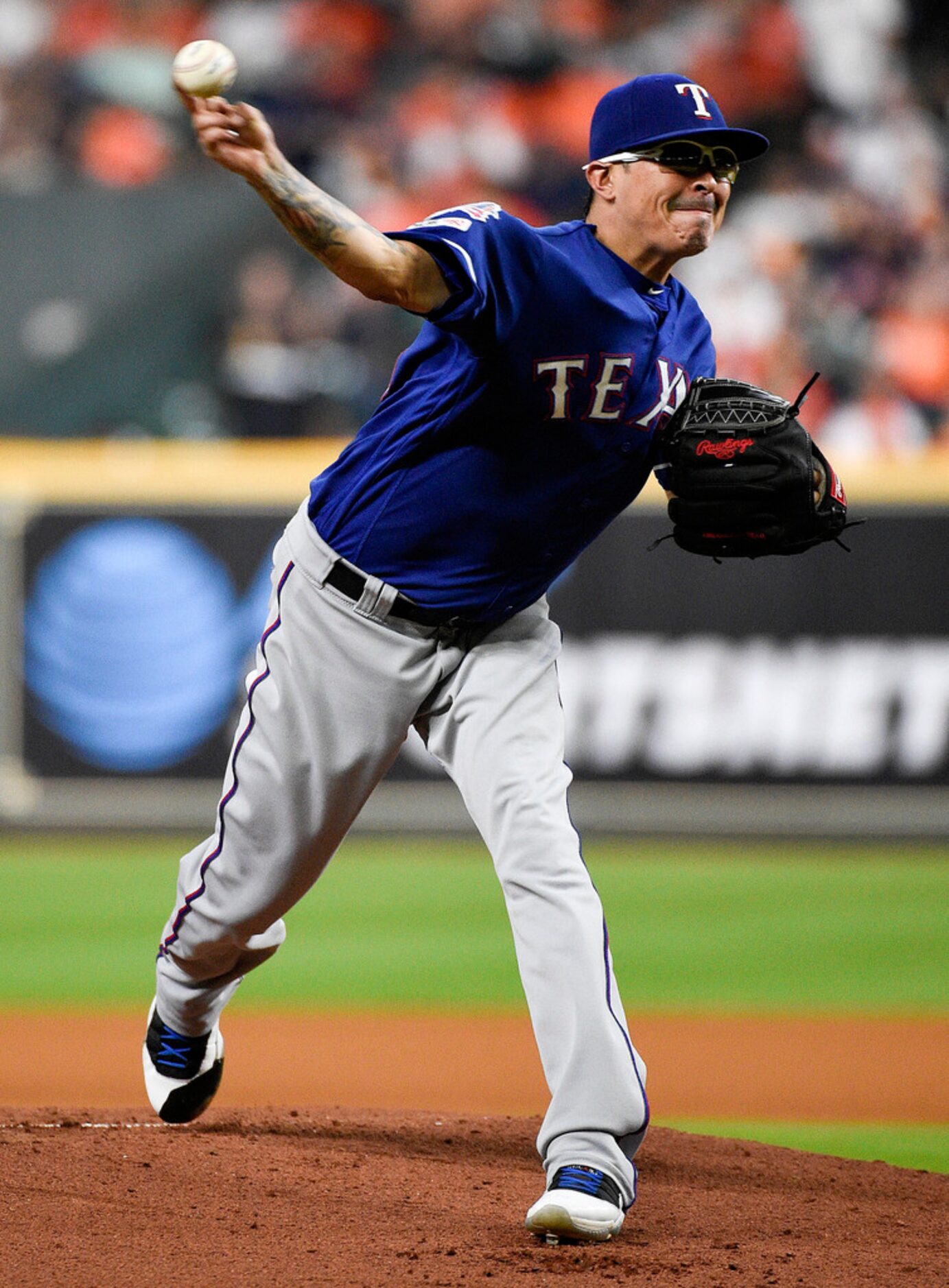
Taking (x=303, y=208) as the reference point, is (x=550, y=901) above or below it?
below

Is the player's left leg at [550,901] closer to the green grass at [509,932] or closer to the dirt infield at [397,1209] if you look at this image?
Answer: the dirt infield at [397,1209]

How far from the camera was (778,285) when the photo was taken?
10188 millimetres

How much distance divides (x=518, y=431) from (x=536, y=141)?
8418 mm

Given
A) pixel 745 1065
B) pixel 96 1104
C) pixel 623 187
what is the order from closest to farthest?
1. pixel 623 187
2. pixel 96 1104
3. pixel 745 1065

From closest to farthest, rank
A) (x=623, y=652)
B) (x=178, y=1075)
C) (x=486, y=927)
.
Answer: (x=178, y=1075), (x=486, y=927), (x=623, y=652)

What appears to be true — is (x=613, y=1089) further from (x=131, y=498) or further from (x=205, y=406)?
(x=205, y=406)

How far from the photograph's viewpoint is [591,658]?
877cm

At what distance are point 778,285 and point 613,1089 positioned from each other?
312 inches

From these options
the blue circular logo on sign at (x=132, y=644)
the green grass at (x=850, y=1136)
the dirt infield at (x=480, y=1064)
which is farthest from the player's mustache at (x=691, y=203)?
the blue circular logo on sign at (x=132, y=644)

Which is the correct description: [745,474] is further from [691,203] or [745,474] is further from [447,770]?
[447,770]

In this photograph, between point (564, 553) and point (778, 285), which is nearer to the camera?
point (564, 553)

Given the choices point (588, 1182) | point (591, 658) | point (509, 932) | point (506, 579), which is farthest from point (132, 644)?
point (588, 1182)

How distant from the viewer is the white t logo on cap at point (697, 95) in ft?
10.4

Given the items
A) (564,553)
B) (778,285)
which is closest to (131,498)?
(778,285)
